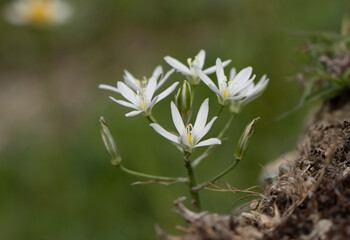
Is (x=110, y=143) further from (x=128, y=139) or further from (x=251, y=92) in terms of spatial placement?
(x=128, y=139)

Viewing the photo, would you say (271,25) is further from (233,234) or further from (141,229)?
(233,234)

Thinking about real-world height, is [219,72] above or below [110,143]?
above

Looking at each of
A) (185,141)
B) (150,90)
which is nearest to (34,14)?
(150,90)

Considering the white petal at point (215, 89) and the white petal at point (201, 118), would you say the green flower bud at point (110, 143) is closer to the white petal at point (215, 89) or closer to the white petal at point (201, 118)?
the white petal at point (201, 118)

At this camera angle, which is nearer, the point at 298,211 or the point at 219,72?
the point at 298,211

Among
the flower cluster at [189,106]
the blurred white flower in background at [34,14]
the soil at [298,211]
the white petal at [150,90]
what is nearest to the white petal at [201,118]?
the flower cluster at [189,106]

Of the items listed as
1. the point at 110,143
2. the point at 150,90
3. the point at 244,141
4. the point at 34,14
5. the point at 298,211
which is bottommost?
the point at 298,211

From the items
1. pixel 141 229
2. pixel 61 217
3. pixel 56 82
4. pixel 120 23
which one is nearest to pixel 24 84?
pixel 56 82

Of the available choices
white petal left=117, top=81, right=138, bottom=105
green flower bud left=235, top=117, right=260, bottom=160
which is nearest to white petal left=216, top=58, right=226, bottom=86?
green flower bud left=235, top=117, right=260, bottom=160
